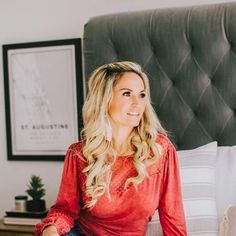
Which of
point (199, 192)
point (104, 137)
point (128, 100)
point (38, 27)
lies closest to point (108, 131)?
point (104, 137)

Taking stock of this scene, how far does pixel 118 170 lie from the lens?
6.27ft

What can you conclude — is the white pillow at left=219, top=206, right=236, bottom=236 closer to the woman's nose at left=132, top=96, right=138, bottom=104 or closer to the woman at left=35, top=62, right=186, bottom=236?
the woman at left=35, top=62, right=186, bottom=236

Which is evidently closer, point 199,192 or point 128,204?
point 128,204

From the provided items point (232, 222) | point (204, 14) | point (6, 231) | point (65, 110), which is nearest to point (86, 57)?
point (65, 110)

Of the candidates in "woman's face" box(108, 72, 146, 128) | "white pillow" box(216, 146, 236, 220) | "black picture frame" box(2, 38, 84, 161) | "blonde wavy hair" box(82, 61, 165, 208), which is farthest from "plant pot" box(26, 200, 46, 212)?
"white pillow" box(216, 146, 236, 220)

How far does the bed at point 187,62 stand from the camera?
7.45 ft

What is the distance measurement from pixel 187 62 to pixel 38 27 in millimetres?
1004

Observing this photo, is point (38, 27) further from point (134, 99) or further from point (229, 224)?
point (229, 224)

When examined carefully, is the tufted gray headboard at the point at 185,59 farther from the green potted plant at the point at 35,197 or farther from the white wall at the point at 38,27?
the green potted plant at the point at 35,197

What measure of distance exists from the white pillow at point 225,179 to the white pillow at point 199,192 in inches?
0.9

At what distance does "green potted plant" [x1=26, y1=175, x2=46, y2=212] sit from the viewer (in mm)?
2691

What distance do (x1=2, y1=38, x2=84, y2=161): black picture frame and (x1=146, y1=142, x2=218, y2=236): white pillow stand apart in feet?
Result: 2.83

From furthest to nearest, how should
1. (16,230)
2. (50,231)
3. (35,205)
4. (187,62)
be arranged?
(35,205) → (16,230) → (187,62) → (50,231)

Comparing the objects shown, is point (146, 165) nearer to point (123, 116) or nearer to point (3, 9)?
point (123, 116)
